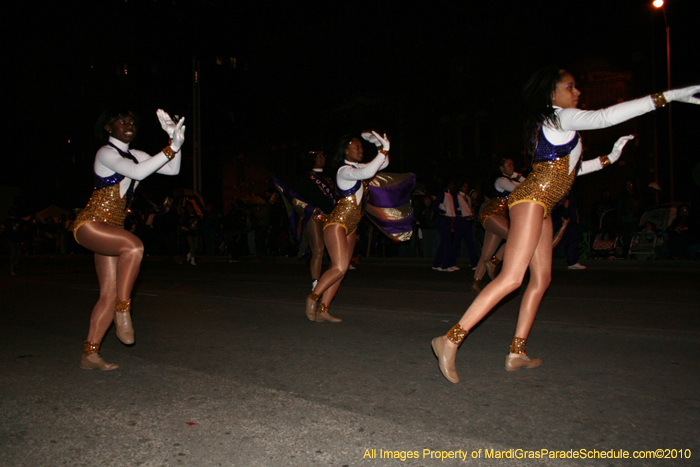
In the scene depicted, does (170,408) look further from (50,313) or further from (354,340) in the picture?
(50,313)

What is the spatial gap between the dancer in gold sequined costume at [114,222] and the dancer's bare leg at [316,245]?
3.87 m

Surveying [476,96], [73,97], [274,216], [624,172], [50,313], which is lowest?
[50,313]

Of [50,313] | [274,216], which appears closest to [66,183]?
[274,216]

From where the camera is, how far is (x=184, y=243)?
21609 mm

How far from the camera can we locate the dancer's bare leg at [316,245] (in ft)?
26.8

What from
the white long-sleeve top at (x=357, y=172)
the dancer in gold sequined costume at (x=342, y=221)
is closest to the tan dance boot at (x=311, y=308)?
the dancer in gold sequined costume at (x=342, y=221)

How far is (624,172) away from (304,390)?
24639 mm

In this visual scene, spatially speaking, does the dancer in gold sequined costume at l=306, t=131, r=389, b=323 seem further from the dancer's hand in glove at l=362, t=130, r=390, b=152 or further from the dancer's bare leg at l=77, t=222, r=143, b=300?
the dancer's bare leg at l=77, t=222, r=143, b=300

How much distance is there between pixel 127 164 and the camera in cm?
412

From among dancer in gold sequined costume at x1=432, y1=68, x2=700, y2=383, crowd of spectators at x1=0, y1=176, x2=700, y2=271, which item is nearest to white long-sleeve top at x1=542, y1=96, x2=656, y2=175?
dancer in gold sequined costume at x1=432, y1=68, x2=700, y2=383

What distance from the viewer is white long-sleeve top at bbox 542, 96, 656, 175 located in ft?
10.8

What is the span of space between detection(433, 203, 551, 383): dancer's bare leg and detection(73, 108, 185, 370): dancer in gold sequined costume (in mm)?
2203

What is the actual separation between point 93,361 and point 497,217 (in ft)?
17.2

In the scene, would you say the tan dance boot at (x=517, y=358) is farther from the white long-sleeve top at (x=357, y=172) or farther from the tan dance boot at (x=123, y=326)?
the tan dance boot at (x=123, y=326)
